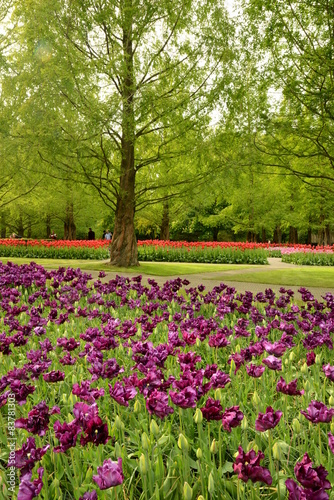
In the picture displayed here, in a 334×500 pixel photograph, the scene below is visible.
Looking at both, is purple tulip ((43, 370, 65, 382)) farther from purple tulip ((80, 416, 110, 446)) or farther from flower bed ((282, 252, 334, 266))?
flower bed ((282, 252, 334, 266))

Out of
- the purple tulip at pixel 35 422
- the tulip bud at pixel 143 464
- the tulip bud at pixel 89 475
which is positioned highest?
the purple tulip at pixel 35 422

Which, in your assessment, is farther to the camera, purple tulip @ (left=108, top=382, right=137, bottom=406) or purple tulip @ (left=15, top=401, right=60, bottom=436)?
purple tulip @ (left=108, top=382, right=137, bottom=406)

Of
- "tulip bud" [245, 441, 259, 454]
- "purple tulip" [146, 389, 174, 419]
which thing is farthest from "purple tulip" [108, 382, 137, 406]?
"tulip bud" [245, 441, 259, 454]

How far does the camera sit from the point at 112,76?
11.8m

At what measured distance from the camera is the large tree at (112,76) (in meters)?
10.4

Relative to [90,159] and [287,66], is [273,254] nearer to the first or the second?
[90,159]

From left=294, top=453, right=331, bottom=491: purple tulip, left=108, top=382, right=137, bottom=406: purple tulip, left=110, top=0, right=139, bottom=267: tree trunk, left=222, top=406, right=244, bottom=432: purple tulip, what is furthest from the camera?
left=110, top=0, right=139, bottom=267: tree trunk

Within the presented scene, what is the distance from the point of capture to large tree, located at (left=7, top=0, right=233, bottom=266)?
10.4m

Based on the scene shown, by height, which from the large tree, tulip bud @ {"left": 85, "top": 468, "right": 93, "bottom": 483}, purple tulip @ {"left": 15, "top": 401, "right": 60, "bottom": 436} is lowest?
tulip bud @ {"left": 85, "top": 468, "right": 93, "bottom": 483}

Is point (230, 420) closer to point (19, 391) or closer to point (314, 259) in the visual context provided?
point (19, 391)

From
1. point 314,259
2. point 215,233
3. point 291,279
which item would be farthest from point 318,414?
point 215,233

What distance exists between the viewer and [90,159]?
1292 centimetres

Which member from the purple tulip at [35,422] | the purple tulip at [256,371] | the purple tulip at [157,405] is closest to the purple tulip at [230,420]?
the purple tulip at [157,405]

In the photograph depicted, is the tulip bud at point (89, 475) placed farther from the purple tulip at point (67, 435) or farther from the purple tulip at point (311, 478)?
the purple tulip at point (311, 478)
